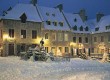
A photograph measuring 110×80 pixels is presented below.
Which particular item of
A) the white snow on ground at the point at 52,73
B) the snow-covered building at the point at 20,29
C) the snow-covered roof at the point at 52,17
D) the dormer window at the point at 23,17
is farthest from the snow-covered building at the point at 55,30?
the white snow on ground at the point at 52,73

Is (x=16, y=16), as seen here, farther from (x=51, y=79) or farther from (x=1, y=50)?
(x=51, y=79)

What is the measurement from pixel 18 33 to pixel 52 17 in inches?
320

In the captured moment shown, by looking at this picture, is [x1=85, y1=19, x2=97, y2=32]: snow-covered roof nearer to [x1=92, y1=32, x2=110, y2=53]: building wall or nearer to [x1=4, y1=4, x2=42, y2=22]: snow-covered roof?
[x1=92, y1=32, x2=110, y2=53]: building wall

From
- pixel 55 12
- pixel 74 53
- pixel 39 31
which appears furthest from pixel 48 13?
pixel 74 53

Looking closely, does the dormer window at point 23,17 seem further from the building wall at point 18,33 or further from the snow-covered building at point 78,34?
the snow-covered building at point 78,34

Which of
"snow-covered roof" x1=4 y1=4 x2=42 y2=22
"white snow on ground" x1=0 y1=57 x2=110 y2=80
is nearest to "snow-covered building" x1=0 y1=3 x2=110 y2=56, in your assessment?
"snow-covered roof" x1=4 y1=4 x2=42 y2=22

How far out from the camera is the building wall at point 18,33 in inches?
1585

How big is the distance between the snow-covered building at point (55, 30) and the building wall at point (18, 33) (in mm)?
2085

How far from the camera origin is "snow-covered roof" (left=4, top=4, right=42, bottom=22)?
41438mm

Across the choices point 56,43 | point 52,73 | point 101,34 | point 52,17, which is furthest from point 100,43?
point 52,73

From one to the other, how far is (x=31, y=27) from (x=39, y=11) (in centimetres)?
420

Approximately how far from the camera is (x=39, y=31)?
43.8m

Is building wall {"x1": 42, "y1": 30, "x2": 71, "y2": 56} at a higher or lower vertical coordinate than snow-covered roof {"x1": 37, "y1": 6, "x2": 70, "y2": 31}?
lower

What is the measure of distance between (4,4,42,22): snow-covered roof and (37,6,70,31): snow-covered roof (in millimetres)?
1652
